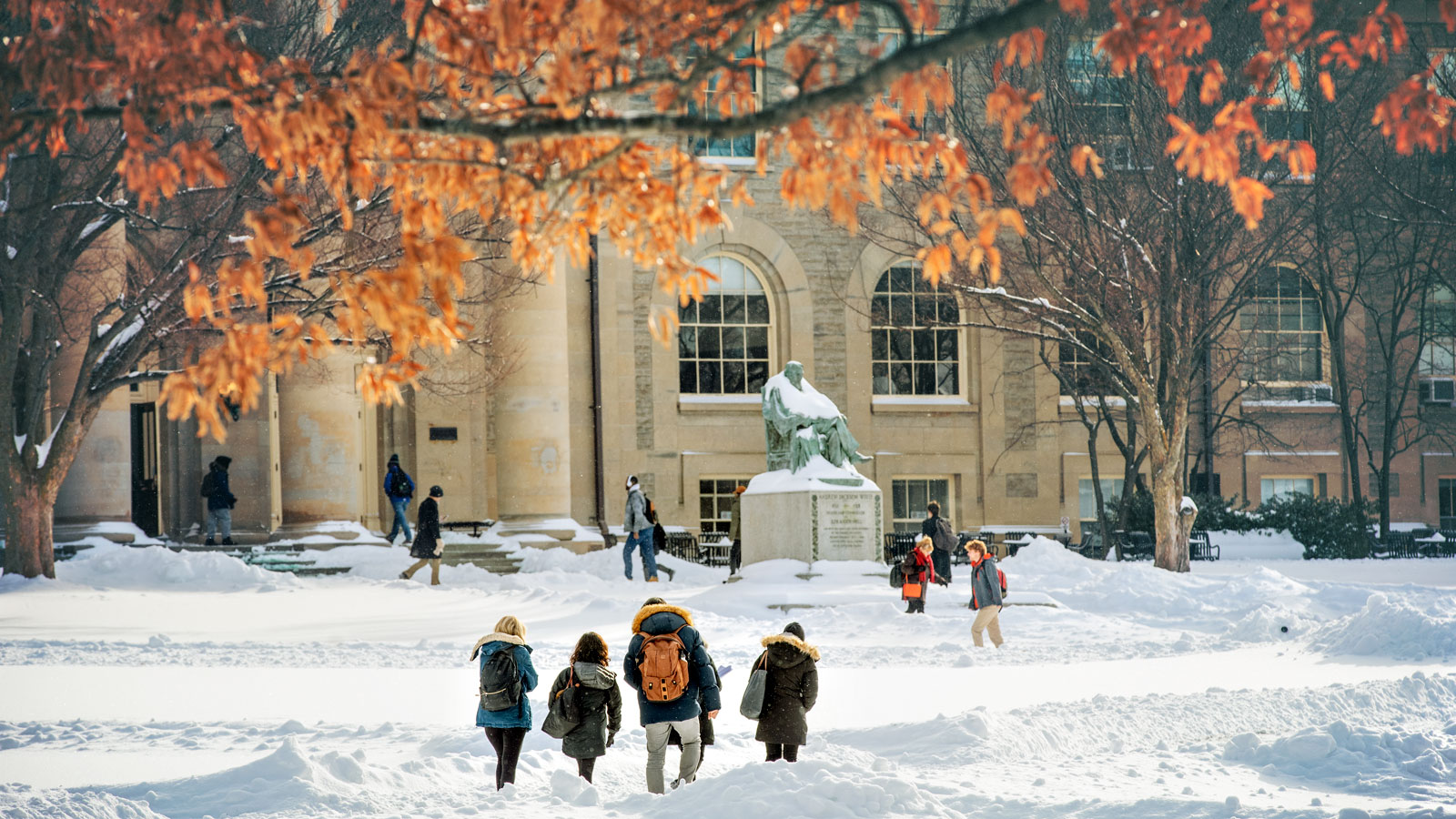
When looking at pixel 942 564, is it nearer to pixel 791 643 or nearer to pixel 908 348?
pixel 791 643

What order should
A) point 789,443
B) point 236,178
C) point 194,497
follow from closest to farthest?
point 236,178 < point 789,443 < point 194,497

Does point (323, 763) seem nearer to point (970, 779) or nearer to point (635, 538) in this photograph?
point (970, 779)

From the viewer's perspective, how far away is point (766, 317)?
119 ft

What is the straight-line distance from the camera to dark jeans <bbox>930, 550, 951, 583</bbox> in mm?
22016

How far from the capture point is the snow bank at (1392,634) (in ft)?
45.6

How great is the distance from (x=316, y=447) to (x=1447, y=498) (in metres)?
29.6

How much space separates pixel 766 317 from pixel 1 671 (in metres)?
25.4

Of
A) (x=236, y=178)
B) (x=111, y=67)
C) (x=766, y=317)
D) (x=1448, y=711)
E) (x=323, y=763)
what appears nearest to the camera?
(x=111, y=67)

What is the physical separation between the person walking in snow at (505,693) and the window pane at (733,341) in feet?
91.7

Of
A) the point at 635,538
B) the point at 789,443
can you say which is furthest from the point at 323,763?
the point at 635,538

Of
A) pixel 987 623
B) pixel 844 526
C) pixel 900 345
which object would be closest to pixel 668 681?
pixel 987 623

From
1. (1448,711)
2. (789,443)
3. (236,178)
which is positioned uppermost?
(236,178)

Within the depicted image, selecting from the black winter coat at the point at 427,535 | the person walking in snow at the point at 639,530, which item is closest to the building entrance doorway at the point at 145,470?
the black winter coat at the point at 427,535

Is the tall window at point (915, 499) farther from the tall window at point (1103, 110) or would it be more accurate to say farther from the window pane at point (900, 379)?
the tall window at point (1103, 110)
